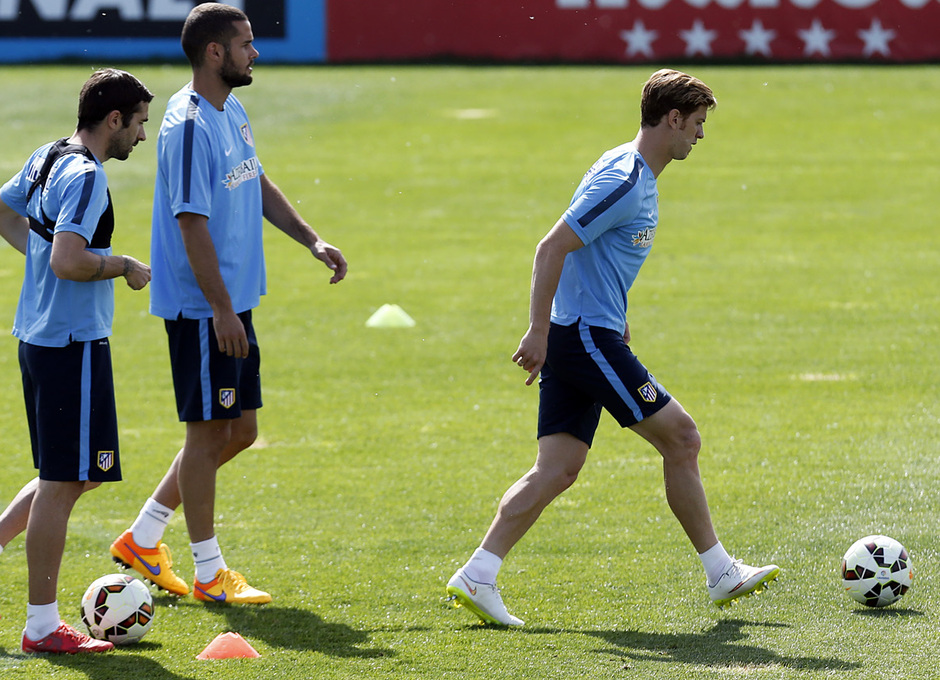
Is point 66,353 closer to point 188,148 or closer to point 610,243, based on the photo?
point 188,148

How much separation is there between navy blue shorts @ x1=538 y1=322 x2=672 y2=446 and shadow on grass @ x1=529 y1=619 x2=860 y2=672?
2.58 feet

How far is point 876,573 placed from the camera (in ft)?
16.9

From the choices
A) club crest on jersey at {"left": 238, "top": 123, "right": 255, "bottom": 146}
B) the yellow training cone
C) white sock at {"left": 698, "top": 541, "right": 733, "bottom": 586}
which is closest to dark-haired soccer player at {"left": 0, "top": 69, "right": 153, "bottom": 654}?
club crest on jersey at {"left": 238, "top": 123, "right": 255, "bottom": 146}

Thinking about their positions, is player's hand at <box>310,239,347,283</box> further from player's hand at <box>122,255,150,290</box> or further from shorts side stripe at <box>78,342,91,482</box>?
shorts side stripe at <box>78,342,91,482</box>

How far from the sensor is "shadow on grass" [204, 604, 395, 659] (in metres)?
4.92

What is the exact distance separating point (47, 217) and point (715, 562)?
110 inches

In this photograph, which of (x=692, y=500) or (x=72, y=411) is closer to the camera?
(x=72, y=411)

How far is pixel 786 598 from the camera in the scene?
535 cm

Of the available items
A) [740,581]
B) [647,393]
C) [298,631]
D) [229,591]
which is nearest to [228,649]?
[298,631]

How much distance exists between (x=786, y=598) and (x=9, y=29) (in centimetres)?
2578

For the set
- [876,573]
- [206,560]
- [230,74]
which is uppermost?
[230,74]

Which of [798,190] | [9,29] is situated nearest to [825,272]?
[798,190]

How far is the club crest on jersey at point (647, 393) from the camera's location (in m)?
5.07

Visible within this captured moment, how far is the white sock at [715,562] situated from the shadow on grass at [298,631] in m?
1.28
